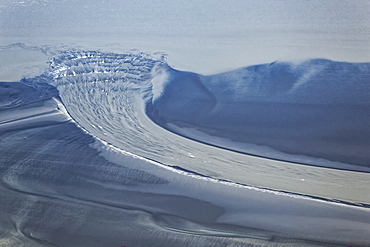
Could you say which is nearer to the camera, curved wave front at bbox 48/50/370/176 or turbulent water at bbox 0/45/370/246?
turbulent water at bbox 0/45/370/246

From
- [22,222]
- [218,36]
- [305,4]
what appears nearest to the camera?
[22,222]

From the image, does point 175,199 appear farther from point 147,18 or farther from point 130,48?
point 147,18

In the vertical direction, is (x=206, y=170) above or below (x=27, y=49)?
below

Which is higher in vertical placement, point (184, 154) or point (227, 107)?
point (227, 107)

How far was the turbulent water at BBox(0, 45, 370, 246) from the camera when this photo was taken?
196 cm

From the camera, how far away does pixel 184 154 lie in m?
2.40

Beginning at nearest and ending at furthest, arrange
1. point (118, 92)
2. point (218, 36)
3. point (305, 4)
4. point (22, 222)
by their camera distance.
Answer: point (22, 222), point (118, 92), point (218, 36), point (305, 4)

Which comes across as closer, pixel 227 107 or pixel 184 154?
pixel 184 154

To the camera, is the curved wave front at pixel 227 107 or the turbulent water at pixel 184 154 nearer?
the turbulent water at pixel 184 154

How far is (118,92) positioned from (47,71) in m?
0.69

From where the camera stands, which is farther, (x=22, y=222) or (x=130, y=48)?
(x=130, y=48)

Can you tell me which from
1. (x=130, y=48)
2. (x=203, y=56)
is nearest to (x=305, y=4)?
(x=203, y=56)

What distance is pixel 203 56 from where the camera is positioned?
329 centimetres

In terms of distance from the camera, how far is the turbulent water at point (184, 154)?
196 cm
